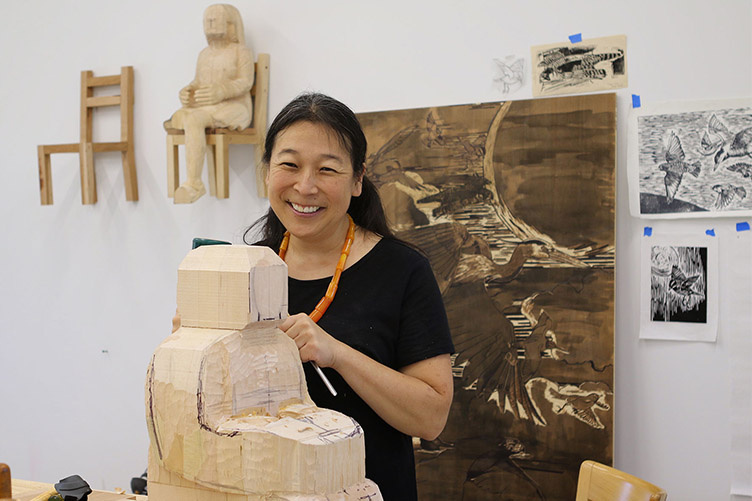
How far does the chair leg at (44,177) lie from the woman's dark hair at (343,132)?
6.86 ft

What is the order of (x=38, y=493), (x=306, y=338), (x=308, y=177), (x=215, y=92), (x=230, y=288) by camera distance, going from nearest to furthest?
(x=230, y=288) → (x=306, y=338) → (x=308, y=177) → (x=38, y=493) → (x=215, y=92)

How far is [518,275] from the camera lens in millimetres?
2396

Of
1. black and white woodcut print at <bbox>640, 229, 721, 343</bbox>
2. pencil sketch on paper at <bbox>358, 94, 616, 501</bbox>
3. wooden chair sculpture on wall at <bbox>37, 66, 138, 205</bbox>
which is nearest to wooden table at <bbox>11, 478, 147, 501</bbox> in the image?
pencil sketch on paper at <bbox>358, 94, 616, 501</bbox>

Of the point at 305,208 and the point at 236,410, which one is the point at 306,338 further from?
the point at 305,208

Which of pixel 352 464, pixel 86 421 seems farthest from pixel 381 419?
pixel 86 421

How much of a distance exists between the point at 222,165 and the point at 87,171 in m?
0.78

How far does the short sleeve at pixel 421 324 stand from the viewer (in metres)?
1.40

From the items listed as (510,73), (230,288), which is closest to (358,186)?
(230,288)

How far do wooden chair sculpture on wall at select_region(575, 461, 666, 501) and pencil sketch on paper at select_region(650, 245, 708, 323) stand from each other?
2.56ft

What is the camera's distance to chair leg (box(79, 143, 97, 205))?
10.3 feet

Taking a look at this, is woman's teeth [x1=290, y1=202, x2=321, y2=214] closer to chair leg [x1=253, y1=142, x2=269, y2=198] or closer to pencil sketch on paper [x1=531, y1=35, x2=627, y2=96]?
pencil sketch on paper [x1=531, y1=35, x2=627, y2=96]

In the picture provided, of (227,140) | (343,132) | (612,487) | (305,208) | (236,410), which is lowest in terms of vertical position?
(612,487)

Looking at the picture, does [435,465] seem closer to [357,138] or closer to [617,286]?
[617,286]

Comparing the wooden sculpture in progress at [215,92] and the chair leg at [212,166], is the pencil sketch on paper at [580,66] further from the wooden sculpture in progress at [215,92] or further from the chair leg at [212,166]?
the chair leg at [212,166]
